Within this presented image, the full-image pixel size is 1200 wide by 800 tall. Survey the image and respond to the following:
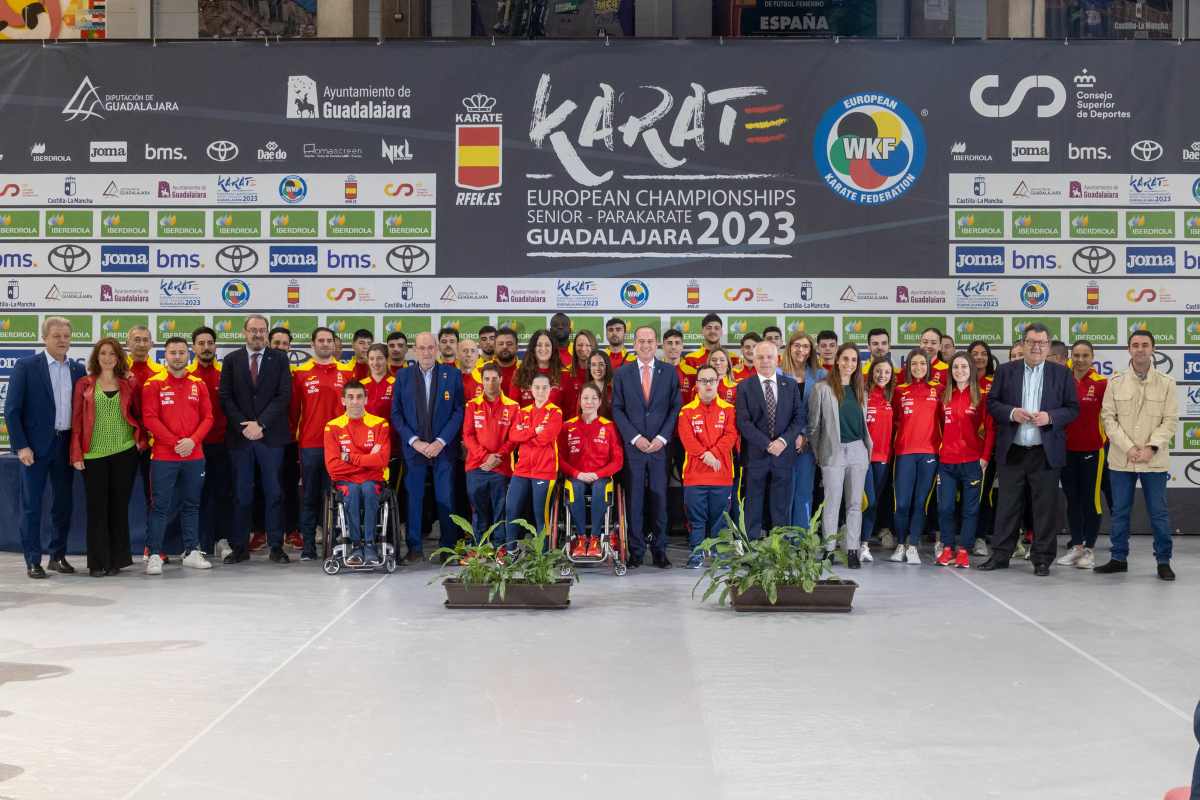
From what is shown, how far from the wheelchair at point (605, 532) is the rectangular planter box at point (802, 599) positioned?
171 centimetres

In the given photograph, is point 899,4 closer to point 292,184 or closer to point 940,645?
point 292,184

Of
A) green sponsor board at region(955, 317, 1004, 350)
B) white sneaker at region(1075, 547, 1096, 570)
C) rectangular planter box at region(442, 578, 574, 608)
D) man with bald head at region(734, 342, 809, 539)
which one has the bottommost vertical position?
white sneaker at region(1075, 547, 1096, 570)

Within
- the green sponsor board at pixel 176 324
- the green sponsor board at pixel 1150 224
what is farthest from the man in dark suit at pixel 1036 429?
the green sponsor board at pixel 176 324

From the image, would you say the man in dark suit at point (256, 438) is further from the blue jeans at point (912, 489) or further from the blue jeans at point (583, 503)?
the blue jeans at point (912, 489)

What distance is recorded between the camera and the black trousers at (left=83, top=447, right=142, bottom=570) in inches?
335

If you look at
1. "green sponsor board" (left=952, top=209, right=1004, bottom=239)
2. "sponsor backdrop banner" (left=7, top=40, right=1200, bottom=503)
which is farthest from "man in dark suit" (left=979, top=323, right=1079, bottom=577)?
"green sponsor board" (left=952, top=209, right=1004, bottom=239)

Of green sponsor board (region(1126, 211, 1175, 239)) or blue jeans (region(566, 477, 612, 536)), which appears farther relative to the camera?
green sponsor board (region(1126, 211, 1175, 239))

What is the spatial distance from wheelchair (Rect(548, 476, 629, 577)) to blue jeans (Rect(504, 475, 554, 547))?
96 millimetres

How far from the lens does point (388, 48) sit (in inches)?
437

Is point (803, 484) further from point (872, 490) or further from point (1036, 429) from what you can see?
point (1036, 429)

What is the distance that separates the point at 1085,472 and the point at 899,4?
24.5 ft

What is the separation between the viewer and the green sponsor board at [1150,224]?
10.9 metres

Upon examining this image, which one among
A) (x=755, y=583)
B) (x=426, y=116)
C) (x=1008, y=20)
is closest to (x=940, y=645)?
(x=755, y=583)

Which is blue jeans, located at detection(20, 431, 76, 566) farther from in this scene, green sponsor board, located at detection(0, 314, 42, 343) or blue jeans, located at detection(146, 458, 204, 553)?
green sponsor board, located at detection(0, 314, 42, 343)
